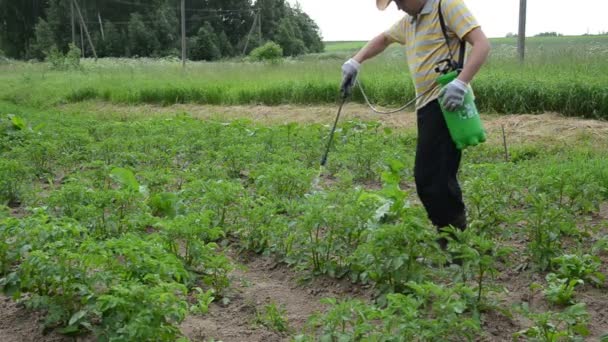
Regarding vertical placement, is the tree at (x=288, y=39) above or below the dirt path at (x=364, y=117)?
above

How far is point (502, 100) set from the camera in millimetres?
10391

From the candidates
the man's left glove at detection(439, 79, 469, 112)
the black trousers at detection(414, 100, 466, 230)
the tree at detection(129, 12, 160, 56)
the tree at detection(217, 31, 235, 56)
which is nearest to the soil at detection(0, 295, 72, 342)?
the black trousers at detection(414, 100, 466, 230)

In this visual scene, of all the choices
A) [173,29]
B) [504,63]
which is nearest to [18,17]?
[173,29]

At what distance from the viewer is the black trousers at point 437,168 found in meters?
3.98

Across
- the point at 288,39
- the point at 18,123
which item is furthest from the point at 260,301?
the point at 288,39

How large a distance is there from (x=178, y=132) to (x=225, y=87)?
6462 millimetres

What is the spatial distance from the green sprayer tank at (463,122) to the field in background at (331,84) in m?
6.46

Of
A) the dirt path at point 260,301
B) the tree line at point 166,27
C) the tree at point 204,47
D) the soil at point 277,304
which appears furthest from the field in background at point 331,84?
the tree line at point 166,27

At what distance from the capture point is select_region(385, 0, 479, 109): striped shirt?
12.2ft

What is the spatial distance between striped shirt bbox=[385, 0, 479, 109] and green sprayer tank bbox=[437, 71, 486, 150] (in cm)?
16

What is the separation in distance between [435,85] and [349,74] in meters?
0.78

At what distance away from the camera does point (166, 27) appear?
47.4 metres

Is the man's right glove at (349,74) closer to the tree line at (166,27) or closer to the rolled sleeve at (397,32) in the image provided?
the rolled sleeve at (397,32)

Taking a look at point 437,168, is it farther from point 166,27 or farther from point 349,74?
point 166,27
